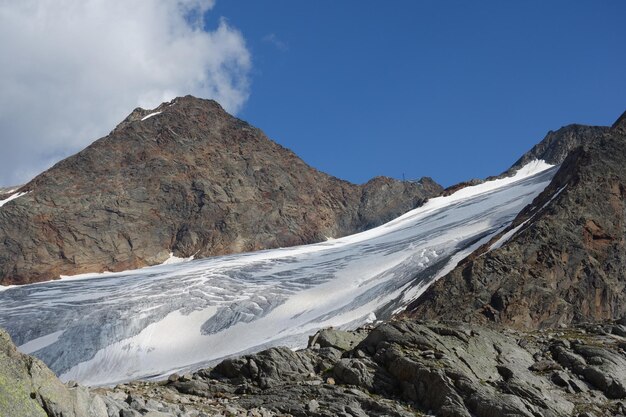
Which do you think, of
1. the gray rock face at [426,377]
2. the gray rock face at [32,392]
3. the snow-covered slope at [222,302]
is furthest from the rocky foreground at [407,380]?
the snow-covered slope at [222,302]

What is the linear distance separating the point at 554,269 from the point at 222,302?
4655cm

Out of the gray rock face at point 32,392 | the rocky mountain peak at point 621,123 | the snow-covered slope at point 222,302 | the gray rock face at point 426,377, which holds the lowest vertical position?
the gray rock face at point 426,377

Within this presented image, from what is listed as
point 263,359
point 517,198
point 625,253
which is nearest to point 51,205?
point 517,198

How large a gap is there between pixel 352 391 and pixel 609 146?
100555mm

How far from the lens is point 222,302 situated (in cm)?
12381

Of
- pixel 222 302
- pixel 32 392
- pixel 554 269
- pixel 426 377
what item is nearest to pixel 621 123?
pixel 554 269

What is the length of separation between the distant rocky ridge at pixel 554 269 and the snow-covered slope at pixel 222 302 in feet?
30.1

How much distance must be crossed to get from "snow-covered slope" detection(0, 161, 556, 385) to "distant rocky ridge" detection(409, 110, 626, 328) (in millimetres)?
9161

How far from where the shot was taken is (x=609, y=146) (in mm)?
118062

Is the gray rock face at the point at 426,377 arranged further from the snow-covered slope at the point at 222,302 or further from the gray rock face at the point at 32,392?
the snow-covered slope at the point at 222,302

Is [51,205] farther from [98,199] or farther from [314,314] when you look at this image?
[314,314]

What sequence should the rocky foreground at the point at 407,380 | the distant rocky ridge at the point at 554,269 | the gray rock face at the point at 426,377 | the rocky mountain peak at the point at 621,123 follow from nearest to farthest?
the rocky foreground at the point at 407,380, the gray rock face at the point at 426,377, the distant rocky ridge at the point at 554,269, the rocky mountain peak at the point at 621,123

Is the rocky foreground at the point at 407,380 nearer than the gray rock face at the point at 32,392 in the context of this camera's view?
No

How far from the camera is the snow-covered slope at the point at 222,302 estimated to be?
106 metres
